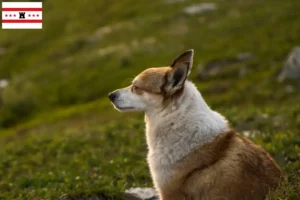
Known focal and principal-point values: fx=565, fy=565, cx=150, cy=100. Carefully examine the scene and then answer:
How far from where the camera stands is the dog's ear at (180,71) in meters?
10.1

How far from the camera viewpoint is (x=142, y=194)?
12.9 meters

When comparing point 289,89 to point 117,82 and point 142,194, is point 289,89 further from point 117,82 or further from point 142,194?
point 142,194

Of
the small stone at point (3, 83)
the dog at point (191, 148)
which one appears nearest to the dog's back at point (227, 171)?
the dog at point (191, 148)

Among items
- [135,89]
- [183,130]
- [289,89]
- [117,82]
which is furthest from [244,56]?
[183,130]

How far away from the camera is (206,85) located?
46906 millimetres

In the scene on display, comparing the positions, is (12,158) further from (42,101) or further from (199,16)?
(199,16)

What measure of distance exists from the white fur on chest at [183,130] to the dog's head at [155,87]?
252mm

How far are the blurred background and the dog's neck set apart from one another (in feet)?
5.36

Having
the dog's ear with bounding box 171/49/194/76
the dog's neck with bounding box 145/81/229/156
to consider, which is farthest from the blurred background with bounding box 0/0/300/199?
the dog's ear with bounding box 171/49/194/76

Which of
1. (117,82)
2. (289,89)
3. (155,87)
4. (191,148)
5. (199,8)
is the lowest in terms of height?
(117,82)

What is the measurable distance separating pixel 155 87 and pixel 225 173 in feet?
6.94

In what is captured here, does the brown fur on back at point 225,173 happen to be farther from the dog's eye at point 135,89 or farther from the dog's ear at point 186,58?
the dog's eye at point 135,89

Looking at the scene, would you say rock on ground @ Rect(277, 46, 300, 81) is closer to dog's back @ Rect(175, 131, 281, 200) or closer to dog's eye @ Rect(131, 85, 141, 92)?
dog's eye @ Rect(131, 85, 141, 92)

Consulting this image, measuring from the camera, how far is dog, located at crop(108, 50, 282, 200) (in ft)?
32.1
